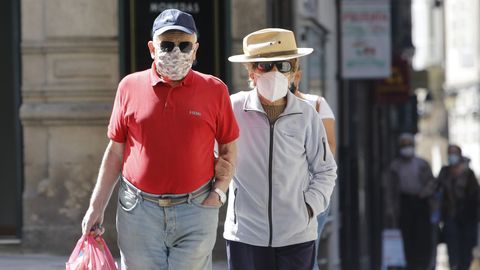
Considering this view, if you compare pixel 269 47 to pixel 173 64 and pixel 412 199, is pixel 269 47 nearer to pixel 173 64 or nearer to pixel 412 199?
pixel 173 64

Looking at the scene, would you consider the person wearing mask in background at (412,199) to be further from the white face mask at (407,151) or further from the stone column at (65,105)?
the stone column at (65,105)

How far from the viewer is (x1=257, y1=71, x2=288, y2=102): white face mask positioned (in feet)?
22.7

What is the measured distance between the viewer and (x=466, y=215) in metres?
16.7

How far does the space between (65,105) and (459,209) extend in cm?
591

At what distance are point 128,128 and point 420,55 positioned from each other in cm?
6632

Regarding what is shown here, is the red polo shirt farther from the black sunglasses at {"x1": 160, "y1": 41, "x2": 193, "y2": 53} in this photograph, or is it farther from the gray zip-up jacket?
the gray zip-up jacket

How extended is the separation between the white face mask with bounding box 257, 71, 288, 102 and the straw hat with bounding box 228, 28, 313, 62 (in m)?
0.12

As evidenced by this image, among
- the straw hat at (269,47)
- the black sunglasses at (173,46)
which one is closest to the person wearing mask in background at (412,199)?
the straw hat at (269,47)

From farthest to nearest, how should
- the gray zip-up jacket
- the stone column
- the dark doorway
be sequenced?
the dark doorway
the stone column
the gray zip-up jacket

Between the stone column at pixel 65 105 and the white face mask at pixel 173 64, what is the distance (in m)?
6.25

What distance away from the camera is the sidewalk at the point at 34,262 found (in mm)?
11375

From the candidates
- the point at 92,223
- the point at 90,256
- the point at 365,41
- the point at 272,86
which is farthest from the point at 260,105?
the point at 365,41

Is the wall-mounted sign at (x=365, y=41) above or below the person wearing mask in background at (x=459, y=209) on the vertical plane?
above

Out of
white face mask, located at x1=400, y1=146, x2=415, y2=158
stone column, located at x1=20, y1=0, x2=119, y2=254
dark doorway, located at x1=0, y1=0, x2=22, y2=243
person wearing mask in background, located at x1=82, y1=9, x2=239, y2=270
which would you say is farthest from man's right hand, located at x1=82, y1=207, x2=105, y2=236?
white face mask, located at x1=400, y1=146, x2=415, y2=158
